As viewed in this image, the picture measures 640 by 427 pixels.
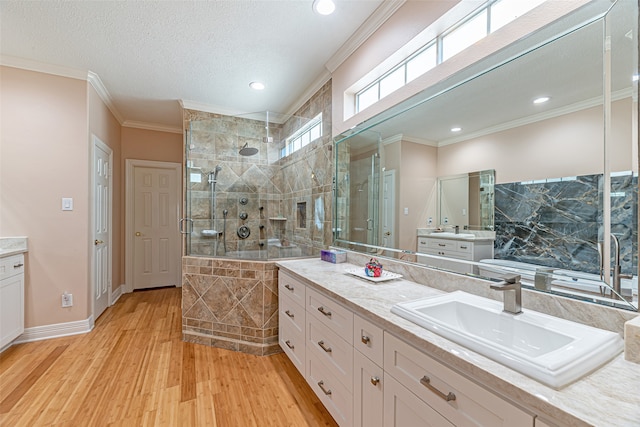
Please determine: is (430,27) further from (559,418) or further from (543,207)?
(559,418)

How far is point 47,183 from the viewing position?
2.74 meters

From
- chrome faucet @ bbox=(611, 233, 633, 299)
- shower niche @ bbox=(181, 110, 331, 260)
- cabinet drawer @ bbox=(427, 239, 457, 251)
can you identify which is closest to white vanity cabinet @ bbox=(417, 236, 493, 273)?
cabinet drawer @ bbox=(427, 239, 457, 251)

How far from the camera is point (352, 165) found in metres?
2.45

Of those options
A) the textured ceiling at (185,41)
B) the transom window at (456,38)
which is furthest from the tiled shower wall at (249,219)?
the transom window at (456,38)

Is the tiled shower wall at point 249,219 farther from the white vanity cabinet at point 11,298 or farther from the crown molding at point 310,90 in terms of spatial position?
the white vanity cabinet at point 11,298

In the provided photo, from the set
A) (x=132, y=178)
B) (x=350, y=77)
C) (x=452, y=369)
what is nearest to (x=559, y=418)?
(x=452, y=369)

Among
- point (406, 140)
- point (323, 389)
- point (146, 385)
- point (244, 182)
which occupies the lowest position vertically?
point (146, 385)

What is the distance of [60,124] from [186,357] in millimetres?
2712

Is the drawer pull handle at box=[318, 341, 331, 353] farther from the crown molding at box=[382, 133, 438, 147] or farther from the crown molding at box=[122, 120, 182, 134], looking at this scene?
the crown molding at box=[122, 120, 182, 134]

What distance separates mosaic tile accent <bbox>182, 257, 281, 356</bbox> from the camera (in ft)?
7.94

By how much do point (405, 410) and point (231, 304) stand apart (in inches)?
74.3

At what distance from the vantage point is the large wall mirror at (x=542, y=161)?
3.03ft

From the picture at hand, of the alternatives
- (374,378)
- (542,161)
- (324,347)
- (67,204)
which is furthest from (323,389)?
(67,204)

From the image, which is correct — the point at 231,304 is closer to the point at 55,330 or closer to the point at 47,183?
the point at 55,330
